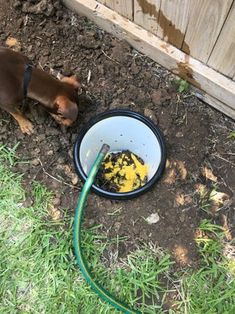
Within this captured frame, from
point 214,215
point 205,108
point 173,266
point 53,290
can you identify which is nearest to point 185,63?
point 205,108

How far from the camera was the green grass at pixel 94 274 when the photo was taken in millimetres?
2301

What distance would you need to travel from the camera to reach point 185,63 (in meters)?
2.51

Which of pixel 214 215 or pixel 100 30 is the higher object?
pixel 100 30

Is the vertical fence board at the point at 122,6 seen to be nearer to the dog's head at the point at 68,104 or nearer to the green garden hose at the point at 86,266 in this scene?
the dog's head at the point at 68,104

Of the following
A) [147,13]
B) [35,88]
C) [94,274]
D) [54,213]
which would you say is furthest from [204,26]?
[94,274]

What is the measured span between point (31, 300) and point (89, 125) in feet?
3.40

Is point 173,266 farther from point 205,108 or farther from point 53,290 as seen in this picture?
point 205,108

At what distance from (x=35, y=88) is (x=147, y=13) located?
2.53 feet

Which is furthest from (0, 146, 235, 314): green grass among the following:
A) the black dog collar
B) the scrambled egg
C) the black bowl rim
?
the black dog collar

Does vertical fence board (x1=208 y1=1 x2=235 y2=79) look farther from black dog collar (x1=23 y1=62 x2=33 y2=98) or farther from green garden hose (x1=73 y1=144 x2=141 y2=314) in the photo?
black dog collar (x1=23 y1=62 x2=33 y2=98)

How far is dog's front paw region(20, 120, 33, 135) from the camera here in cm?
258

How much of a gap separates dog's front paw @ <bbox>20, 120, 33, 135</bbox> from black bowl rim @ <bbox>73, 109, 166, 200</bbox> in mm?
362

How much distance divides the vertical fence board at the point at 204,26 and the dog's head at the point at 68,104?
689 mm

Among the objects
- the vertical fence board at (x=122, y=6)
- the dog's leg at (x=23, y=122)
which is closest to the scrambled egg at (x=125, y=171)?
the dog's leg at (x=23, y=122)
